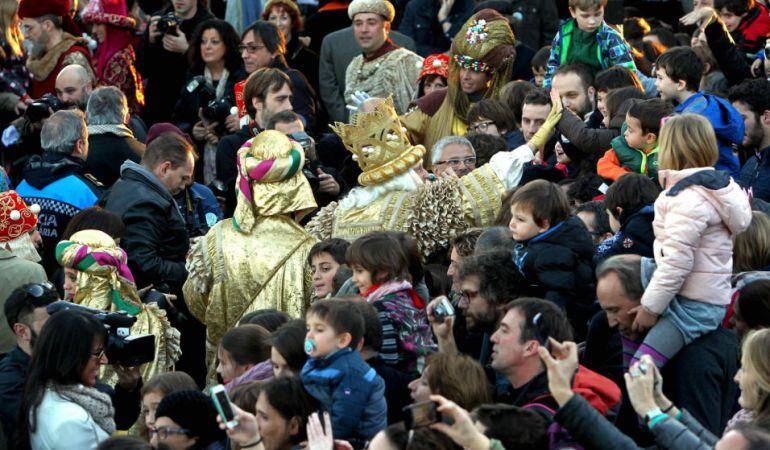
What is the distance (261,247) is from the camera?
866 cm

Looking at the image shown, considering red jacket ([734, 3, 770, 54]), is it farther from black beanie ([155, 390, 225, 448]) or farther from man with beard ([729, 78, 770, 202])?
black beanie ([155, 390, 225, 448])

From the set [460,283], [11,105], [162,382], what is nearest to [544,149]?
[460,283]

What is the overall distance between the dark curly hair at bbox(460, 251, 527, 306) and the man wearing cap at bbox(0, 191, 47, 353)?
2.69 m

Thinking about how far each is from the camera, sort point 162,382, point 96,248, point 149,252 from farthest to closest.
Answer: point 149,252 < point 96,248 < point 162,382

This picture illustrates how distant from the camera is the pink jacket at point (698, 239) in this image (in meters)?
6.72

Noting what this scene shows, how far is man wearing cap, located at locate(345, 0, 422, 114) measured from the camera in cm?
1214

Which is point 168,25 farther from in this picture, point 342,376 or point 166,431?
point 342,376

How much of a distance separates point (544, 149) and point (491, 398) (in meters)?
3.95

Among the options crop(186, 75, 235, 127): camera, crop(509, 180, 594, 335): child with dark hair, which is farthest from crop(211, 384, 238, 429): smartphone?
crop(186, 75, 235, 127): camera

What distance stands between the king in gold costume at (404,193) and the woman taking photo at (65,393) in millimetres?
1981

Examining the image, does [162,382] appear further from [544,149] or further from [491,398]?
[544,149]

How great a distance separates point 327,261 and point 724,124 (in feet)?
7.72

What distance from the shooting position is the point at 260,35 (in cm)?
1210

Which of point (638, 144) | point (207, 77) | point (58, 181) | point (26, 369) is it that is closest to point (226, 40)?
point (207, 77)
